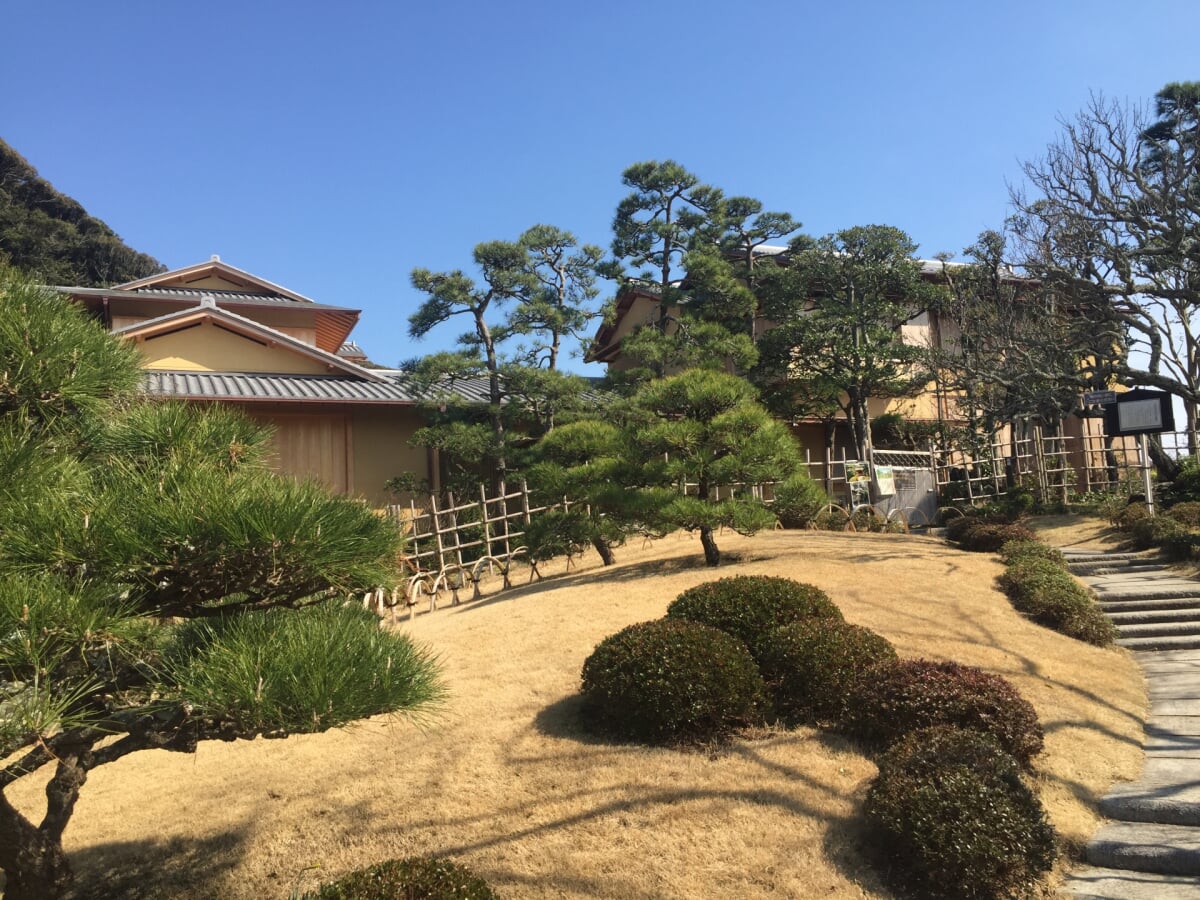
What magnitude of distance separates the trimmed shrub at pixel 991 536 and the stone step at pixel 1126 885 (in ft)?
25.2

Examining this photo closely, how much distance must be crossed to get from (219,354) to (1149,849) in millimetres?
15408

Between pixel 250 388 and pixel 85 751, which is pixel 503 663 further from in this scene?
pixel 250 388

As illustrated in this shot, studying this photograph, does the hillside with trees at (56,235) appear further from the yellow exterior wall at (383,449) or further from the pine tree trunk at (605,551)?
the pine tree trunk at (605,551)

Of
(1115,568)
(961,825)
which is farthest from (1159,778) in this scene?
(1115,568)

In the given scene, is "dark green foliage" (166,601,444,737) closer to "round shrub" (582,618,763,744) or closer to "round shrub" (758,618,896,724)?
"round shrub" (582,618,763,744)

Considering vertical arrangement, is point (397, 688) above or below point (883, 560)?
above

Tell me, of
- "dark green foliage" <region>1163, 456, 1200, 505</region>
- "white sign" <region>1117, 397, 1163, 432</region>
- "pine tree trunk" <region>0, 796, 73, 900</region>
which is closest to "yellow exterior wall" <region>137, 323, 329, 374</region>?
"pine tree trunk" <region>0, 796, 73, 900</region>

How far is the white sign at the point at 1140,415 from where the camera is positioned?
495 inches

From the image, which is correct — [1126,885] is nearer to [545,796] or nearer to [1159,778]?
[1159,778]

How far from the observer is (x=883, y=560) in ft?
33.8

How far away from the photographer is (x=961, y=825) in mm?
3906

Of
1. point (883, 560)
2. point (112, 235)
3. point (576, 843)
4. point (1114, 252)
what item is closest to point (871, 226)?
point (1114, 252)

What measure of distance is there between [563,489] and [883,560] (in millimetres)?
4200

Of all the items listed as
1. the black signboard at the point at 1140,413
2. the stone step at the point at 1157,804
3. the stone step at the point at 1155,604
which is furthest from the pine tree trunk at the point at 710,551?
the black signboard at the point at 1140,413
